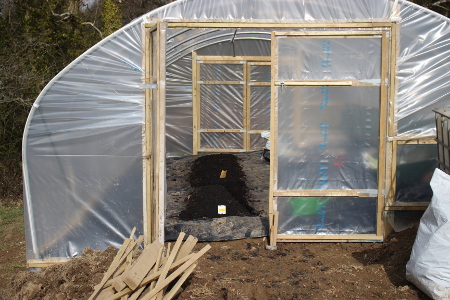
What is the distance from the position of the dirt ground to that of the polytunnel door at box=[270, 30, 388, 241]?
1.03ft

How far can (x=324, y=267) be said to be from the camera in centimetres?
520

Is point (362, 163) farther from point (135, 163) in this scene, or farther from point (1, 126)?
point (1, 126)

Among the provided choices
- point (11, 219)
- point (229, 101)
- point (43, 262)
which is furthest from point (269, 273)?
point (229, 101)

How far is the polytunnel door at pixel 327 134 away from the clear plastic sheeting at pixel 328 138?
12 millimetres

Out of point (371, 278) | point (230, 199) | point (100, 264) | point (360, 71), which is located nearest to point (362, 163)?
point (360, 71)

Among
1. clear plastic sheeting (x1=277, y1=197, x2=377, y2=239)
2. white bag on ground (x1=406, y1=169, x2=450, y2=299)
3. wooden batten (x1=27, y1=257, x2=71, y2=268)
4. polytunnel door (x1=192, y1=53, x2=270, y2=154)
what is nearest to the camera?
white bag on ground (x1=406, y1=169, x2=450, y2=299)

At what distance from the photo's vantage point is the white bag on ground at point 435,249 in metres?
3.88

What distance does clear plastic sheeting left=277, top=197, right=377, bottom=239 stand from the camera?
591 centimetres

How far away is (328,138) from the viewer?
5.84 meters

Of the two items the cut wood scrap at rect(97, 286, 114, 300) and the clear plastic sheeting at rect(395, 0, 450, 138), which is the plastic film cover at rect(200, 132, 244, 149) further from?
the cut wood scrap at rect(97, 286, 114, 300)

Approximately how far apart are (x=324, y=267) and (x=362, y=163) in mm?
1402

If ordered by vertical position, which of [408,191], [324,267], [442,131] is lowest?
[324,267]

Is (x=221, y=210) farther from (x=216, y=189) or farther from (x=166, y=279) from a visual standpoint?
(x=166, y=279)

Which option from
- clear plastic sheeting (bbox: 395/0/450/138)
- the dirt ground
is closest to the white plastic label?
the dirt ground
